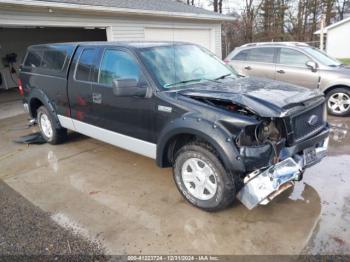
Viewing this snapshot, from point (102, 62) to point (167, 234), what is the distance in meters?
2.61

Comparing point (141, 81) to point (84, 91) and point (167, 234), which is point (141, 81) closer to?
point (84, 91)

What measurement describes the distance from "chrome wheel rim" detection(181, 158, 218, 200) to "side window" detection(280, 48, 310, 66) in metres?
5.10

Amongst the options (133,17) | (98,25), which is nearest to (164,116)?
(98,25)

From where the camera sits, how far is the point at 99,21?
31.8 ft

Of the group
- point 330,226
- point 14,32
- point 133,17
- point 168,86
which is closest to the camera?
point 330,226

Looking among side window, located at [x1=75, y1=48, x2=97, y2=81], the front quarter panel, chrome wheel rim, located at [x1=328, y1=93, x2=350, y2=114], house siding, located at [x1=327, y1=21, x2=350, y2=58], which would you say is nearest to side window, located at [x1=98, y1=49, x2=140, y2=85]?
side window, located at [x1=75, y1=48, x2=97, y2=81]

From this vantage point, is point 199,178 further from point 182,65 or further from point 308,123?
point 182,65

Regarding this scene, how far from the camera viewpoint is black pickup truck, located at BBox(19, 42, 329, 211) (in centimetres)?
287

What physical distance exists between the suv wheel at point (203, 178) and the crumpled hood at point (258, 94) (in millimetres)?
589

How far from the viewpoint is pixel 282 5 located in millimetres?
30453

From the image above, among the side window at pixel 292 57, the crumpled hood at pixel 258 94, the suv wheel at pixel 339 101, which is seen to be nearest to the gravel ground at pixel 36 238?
the crumpled hood at pixel 258 94

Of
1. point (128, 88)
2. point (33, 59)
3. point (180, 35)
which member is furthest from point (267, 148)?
point (180, 35)

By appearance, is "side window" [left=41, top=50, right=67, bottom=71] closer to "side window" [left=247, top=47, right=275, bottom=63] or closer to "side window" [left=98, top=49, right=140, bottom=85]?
"side window" [left=98, top=49, right=140, bottom=85]

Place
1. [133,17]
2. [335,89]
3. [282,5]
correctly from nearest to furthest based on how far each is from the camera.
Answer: [335,89]
[133,17]
[282,5]
